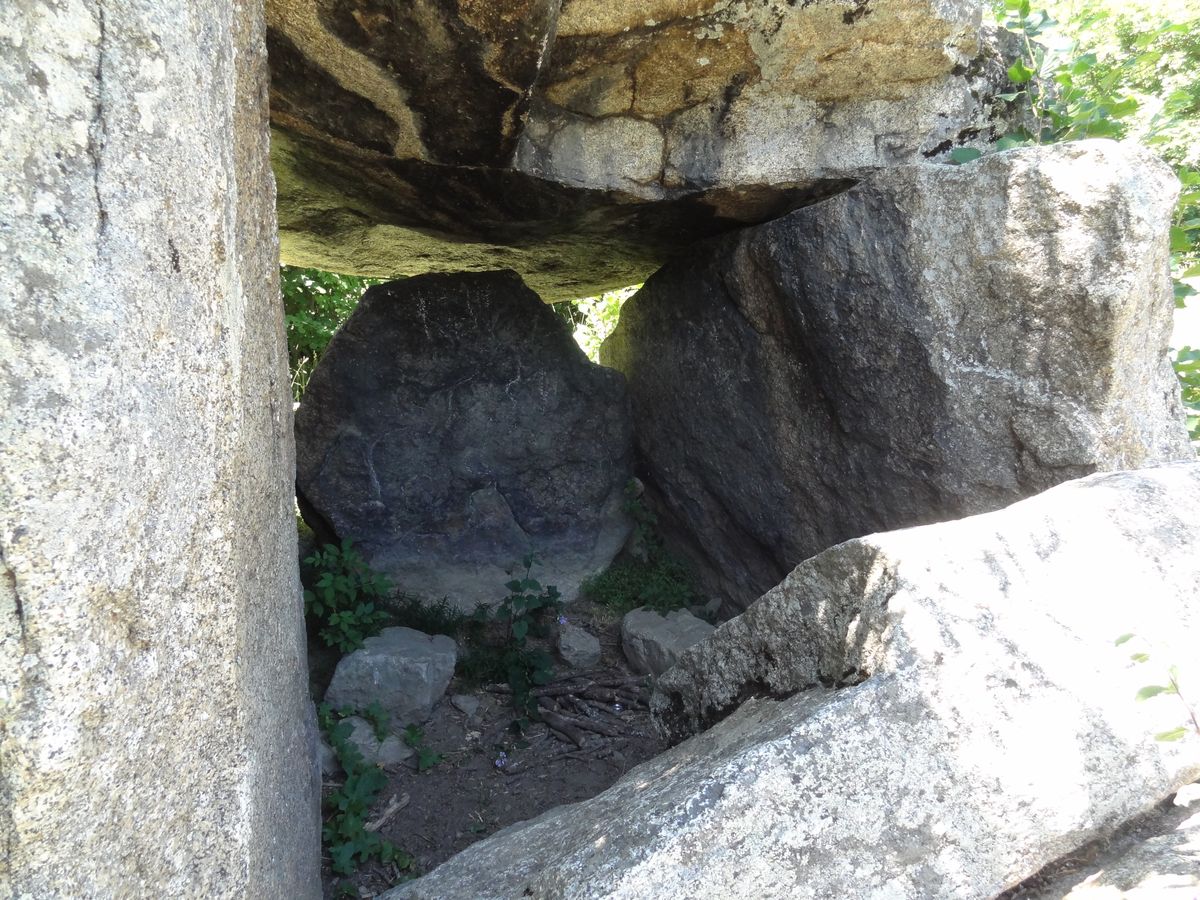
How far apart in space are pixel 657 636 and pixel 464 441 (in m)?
1.17

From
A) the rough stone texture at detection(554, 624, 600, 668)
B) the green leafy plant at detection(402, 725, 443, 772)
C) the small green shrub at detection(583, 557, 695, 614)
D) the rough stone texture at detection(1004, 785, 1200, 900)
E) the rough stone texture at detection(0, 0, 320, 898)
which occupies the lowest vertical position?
the green leafy plant at detection(402, 725, 443, 772)

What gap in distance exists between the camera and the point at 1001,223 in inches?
88.4

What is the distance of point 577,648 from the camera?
11.4ft

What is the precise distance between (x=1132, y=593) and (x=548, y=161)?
1883 mm

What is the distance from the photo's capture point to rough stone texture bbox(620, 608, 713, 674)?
10.9ft

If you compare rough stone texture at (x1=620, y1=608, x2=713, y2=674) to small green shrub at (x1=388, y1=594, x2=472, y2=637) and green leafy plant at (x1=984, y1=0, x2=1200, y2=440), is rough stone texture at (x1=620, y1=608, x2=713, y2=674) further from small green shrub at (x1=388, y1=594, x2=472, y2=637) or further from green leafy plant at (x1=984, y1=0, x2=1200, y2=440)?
green leafy plant at (x1=984, y1=0, x2=1200, y2=440)

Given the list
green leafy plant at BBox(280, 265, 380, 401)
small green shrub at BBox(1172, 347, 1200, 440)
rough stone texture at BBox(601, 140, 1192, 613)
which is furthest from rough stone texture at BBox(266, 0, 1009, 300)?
green leafy plant at BBox(280, 265, 380, 401)

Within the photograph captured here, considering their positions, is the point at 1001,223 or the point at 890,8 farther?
the point at 890,8

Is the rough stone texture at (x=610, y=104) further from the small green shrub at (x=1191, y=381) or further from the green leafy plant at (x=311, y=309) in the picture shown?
the green leafy plant at (x=311, y=309)

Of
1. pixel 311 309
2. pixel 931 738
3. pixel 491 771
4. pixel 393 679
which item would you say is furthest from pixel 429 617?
pixel 311 309

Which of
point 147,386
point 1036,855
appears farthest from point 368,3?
point 1036,855

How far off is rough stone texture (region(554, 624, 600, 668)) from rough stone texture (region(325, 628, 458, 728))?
0.51 metres

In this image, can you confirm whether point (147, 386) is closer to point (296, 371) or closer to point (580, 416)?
point (580, 416)

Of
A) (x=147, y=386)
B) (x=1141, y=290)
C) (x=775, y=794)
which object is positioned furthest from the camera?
(x=1141, y=290)
